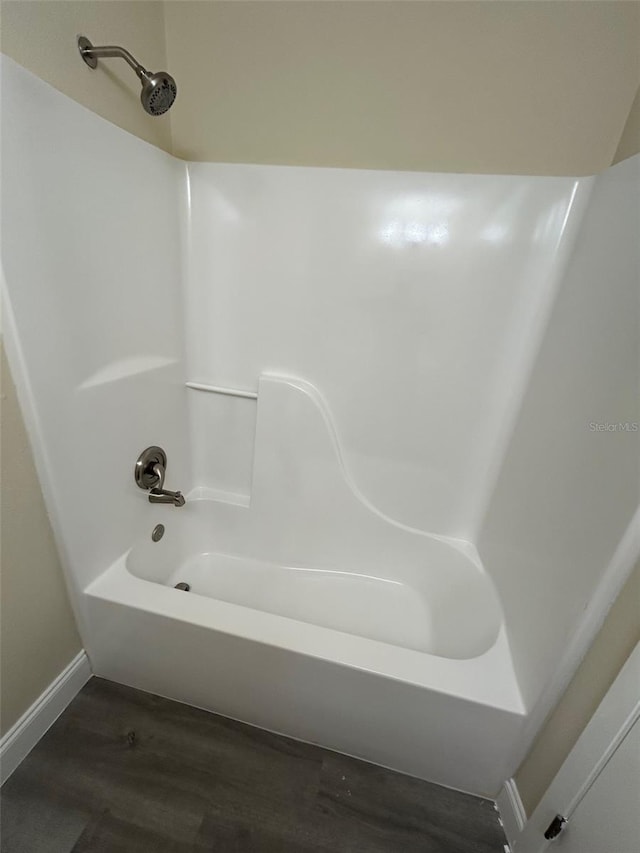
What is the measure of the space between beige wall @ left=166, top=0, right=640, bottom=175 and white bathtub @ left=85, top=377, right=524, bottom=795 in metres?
0.86

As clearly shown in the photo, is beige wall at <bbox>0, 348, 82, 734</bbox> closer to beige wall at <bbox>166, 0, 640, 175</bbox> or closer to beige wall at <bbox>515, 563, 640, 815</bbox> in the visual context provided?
beige wall at <bbox>166, 0, 640, 175</bbox>

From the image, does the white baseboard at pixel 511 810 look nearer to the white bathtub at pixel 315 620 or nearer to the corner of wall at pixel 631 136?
the white bathtub at pixel 315 620

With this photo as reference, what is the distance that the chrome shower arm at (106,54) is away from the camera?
2.88 ft

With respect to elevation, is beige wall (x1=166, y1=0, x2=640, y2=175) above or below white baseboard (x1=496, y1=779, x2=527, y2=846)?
above

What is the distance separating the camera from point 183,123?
129 centimetres

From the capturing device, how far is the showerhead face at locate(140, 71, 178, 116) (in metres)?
0.87

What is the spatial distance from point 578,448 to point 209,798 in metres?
1.32

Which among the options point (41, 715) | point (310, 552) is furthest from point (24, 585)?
point (310, 552)

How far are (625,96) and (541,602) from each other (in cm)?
141

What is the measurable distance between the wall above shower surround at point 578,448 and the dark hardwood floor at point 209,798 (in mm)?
471

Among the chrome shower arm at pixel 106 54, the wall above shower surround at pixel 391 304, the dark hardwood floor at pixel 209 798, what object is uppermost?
the chrome shower arm at pixel 106 54

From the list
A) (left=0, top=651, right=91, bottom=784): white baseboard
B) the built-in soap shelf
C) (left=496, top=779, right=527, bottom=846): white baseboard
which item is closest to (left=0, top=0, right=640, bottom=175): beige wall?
the built-in soap shelf

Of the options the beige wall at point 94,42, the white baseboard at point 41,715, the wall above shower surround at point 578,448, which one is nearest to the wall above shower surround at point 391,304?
the wall above shower surround at point 578,448

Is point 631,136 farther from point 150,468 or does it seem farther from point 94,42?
point 150,468
